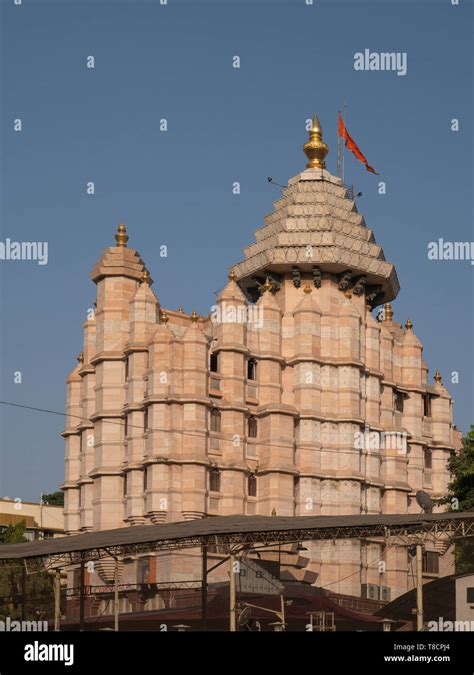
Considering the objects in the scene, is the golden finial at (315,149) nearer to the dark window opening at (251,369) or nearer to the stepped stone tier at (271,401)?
the stepped stone tier at (271,401)

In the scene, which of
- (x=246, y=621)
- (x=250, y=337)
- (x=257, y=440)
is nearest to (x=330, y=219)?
(x=250, y=337)

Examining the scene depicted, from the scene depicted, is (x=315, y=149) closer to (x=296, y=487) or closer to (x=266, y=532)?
(x=296, y=487)

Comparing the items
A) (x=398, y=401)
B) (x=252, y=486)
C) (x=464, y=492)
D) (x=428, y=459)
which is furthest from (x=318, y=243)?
(x=464, y=492)

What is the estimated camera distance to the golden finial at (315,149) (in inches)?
3460

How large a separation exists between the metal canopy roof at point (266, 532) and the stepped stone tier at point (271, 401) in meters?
22.1

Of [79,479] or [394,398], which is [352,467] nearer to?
[394,398]

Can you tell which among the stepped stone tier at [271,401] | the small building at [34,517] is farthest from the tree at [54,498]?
the stepped stone tier at [271,401]

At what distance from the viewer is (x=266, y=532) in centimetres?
4669

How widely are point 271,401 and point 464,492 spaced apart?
14496 mm

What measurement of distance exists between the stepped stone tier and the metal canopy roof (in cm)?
2213

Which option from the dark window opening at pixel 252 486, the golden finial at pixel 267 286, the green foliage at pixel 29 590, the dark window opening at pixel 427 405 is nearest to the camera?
the green foliage at pixel 29 590

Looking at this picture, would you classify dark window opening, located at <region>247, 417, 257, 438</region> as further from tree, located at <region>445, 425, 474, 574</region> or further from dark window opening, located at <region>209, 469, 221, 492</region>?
tree, located at <region>445, 425, 474, 574</region>

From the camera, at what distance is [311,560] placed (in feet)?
247

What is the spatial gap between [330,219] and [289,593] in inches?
1023
